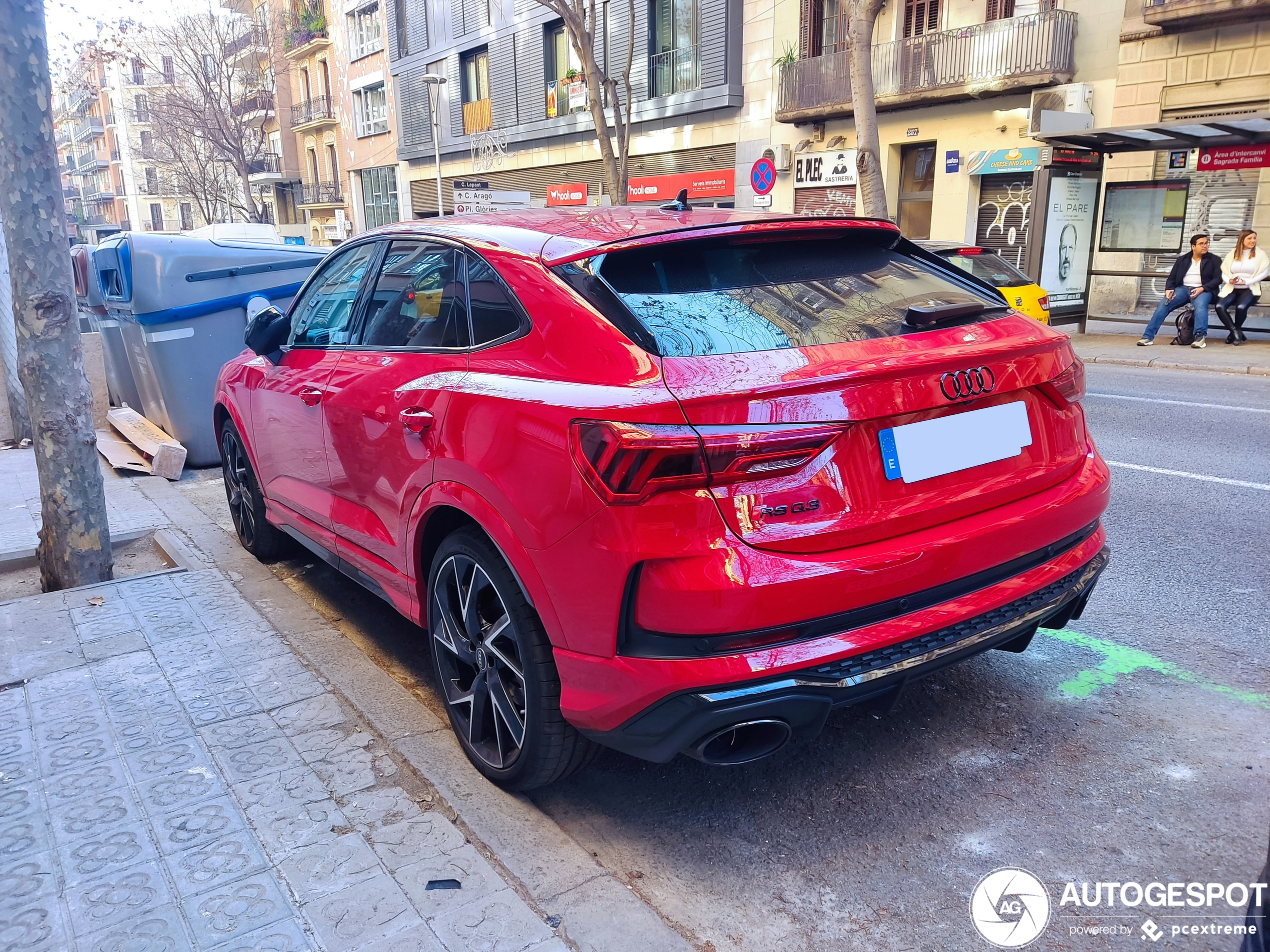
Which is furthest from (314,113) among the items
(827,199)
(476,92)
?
(827,199)

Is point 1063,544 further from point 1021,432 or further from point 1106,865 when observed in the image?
point 1106,865

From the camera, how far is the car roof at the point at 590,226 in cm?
266

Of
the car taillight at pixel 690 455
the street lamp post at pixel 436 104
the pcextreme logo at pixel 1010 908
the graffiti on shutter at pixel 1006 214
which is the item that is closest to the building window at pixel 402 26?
the street lamp post at pixel 436 104

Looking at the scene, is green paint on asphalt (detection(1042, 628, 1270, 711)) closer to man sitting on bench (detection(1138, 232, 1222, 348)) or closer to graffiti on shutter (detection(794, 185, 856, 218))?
man sitting on bench (detection(1138, 232, 1222, 348))

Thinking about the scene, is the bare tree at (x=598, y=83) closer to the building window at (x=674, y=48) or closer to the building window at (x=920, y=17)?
the building window at (x=674, y=48)

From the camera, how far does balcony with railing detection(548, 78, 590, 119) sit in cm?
3005

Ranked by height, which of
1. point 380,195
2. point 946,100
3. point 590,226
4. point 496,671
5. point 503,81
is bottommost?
point 496,671

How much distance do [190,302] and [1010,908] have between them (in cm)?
718

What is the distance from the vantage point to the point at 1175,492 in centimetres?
575

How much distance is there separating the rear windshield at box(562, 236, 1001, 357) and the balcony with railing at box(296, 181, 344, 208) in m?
49.4

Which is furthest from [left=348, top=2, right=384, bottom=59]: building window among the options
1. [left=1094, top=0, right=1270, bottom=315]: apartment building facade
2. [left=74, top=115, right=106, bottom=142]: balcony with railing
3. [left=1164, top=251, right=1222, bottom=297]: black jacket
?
[left=74, top=115, right=106, bottom=142]: balcony with railing

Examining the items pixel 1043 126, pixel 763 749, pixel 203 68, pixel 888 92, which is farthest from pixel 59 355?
pixel 203 68

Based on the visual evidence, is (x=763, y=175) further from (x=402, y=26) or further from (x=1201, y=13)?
(x=402, y=26)

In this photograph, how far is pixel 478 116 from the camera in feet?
116
